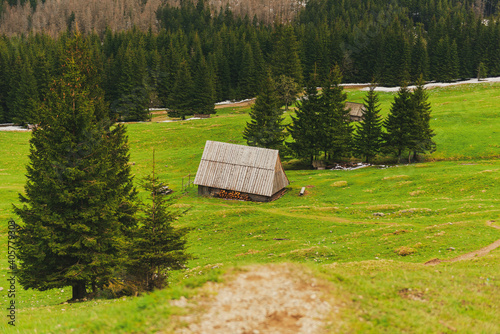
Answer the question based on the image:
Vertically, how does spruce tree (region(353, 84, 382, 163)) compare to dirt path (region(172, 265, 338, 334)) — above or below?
above

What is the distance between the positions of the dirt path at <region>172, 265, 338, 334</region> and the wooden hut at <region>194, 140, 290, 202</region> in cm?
3496

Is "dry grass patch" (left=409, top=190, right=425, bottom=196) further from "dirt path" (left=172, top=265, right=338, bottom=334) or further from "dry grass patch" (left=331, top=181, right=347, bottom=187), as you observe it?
"dirt path" (left=172, top=265, right=338, bottom=334)

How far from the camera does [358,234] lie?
3122 centimetres

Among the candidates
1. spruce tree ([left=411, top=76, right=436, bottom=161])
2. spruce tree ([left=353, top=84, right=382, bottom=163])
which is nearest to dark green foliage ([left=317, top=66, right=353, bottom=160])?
spruce tree ([left=353, top=84, right=382, bottom=163])

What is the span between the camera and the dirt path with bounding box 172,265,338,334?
10.8 meters

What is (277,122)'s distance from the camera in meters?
62.6

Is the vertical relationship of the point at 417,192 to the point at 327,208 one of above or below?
above

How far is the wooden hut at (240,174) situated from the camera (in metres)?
49.0

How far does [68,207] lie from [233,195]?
2738cm

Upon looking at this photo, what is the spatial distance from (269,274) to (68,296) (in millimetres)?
19743

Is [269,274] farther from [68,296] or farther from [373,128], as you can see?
[373,128]

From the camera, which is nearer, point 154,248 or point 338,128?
point 154,248

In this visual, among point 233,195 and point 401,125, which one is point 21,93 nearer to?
point 233,195

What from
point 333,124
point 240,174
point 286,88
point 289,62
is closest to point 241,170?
point 240,174
